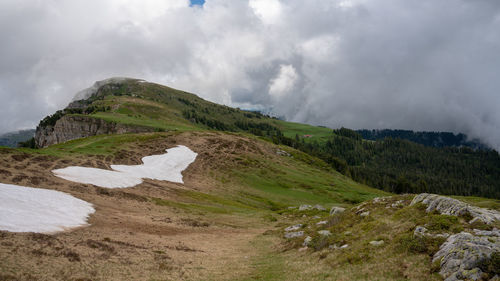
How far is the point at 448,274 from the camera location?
13.0 m

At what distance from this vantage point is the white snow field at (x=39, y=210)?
77.6 ft

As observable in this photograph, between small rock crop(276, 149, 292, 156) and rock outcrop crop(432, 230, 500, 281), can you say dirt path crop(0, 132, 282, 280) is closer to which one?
rock outcrop crop(432, 230, 500, 281)

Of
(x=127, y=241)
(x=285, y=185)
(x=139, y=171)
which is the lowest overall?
(x=285, y=185)

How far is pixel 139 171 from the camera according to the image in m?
76.2

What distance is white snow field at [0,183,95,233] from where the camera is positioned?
77.6 feet

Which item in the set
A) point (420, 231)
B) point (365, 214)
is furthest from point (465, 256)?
point (365, 214)

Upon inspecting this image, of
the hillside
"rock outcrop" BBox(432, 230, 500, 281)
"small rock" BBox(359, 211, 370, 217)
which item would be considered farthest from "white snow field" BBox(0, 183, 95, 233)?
"small rock" BBox(359, 211, 370, 217)

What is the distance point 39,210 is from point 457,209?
139 ft

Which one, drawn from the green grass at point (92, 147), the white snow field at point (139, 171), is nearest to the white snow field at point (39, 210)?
the white snow field at point (139, 171)

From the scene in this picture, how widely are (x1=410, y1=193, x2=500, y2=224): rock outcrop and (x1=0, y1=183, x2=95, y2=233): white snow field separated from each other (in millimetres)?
36097

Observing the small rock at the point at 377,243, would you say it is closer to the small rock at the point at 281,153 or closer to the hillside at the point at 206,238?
the hillside at the point at 206,238

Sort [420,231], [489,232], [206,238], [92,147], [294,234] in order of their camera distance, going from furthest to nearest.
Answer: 1. [92,147]
2. [206,238]
3. [294,234]
4. [420,231]
5. [489,232]

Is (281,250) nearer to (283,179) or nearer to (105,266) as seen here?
(105,266)

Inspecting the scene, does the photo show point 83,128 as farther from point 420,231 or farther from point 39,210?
point 420,231
